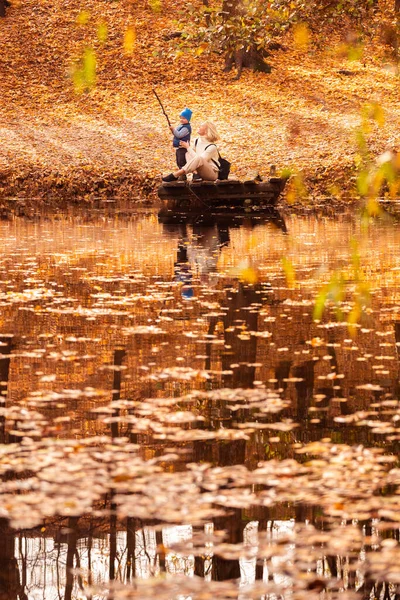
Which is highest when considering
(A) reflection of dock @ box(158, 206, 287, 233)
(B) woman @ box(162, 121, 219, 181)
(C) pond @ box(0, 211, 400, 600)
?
(B) woman @ box(162, 121, 219, 181)

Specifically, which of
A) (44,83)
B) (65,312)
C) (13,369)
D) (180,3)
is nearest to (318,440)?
(13,369)

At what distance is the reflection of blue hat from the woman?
336 inches

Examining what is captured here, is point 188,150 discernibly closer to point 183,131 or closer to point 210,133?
point 183,131

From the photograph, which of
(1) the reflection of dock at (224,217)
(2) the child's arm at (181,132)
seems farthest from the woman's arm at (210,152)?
(1) the reflection of dock at (224,217)

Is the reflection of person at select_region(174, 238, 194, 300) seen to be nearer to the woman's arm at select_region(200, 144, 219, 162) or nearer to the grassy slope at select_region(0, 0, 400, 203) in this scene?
Answer: the woman's arm at select_region(200, 144, 219, 162)

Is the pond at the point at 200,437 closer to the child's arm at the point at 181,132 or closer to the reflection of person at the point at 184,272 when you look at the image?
the reflection of person at the point at 184,272

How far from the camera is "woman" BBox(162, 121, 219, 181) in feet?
63.8

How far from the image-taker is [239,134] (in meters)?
28.7

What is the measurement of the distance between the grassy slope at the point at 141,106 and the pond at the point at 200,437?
13.8 metres

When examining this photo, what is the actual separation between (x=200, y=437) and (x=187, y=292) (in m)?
5.21

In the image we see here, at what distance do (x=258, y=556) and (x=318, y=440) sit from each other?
153cm

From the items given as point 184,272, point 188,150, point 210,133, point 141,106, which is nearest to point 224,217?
point 188,150

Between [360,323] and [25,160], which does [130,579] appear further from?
[25,160]

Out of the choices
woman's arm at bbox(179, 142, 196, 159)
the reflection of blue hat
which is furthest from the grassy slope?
the reflection of blue hat
